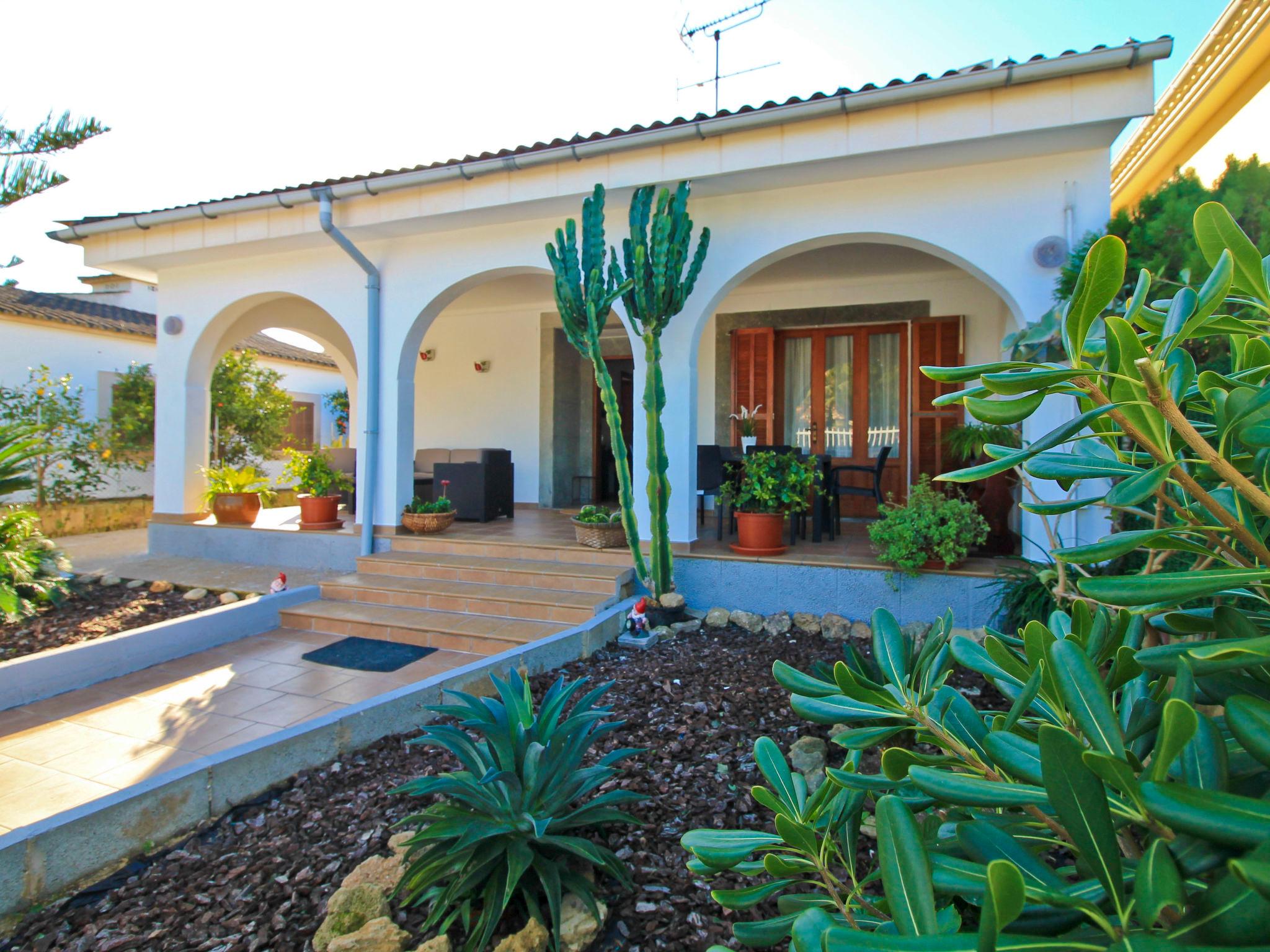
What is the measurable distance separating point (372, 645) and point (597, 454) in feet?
19.0

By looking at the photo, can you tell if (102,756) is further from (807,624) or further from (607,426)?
(607,426)

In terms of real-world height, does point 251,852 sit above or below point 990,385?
below

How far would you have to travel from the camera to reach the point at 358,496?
6902mm

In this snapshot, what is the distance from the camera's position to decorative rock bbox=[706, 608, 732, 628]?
206 inches

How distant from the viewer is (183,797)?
2.80m

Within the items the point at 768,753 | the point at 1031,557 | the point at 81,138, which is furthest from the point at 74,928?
the point at 81,138

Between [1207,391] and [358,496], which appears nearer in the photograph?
[1207,391]

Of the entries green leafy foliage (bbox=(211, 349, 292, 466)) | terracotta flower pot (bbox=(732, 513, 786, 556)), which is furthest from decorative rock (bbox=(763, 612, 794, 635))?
green leafy foliage (bbox=(211, 349, 292, 466))

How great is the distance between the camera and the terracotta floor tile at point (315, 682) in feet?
14.2

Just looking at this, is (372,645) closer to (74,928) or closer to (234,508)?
(74,928)

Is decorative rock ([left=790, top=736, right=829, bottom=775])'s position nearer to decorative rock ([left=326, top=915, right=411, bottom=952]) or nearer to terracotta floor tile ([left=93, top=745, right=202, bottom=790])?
decorative rock ([left=326, top=915, right=411, bottom=952])

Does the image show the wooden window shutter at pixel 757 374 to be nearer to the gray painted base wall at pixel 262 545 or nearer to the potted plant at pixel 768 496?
the potted plant at pixel 768 496

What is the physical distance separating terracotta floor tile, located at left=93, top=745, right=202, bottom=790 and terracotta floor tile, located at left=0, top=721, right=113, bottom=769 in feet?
1.35

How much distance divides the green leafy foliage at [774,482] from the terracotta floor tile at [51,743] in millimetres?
4488
